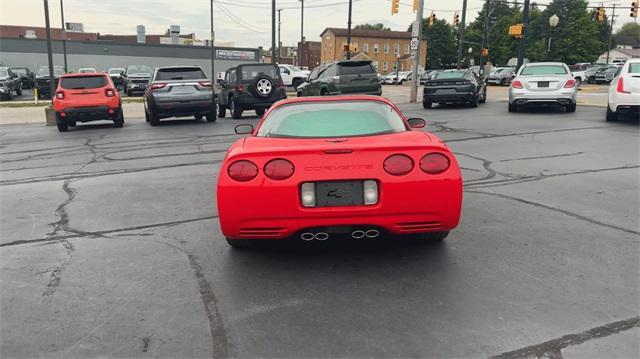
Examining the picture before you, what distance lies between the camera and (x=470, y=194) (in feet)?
21.3

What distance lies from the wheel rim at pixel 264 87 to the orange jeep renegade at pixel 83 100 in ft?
14.1

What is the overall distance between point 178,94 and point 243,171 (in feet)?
40.1

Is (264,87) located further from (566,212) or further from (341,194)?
(341,194)

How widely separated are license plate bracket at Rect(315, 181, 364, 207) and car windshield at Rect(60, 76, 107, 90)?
1332 centimetres

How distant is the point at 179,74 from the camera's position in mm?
15781

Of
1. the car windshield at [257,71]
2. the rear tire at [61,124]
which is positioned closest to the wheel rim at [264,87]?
the car windshield at [257,71]

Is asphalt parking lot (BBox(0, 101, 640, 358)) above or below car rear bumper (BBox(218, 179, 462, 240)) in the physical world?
below

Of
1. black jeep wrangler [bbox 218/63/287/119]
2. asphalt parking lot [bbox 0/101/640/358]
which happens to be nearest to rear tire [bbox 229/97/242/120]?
black jeep wrangler [bbox 218/63/287/119]

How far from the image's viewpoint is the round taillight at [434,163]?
155 inches

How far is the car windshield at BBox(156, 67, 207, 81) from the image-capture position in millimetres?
15594

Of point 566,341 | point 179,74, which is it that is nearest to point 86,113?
point 179,74

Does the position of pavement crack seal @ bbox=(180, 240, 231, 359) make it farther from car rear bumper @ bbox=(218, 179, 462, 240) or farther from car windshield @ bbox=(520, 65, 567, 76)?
car windshield @ bbox=(520, 65, 567, 76)

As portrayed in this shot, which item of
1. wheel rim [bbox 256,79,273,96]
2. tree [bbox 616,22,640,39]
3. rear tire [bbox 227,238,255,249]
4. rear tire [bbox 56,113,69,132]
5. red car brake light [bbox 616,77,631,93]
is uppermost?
tree [bbox 616,22,640,39]

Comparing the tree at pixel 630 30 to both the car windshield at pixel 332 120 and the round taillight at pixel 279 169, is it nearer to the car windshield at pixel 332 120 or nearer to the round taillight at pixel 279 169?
the car windshield at pixel 332 120
